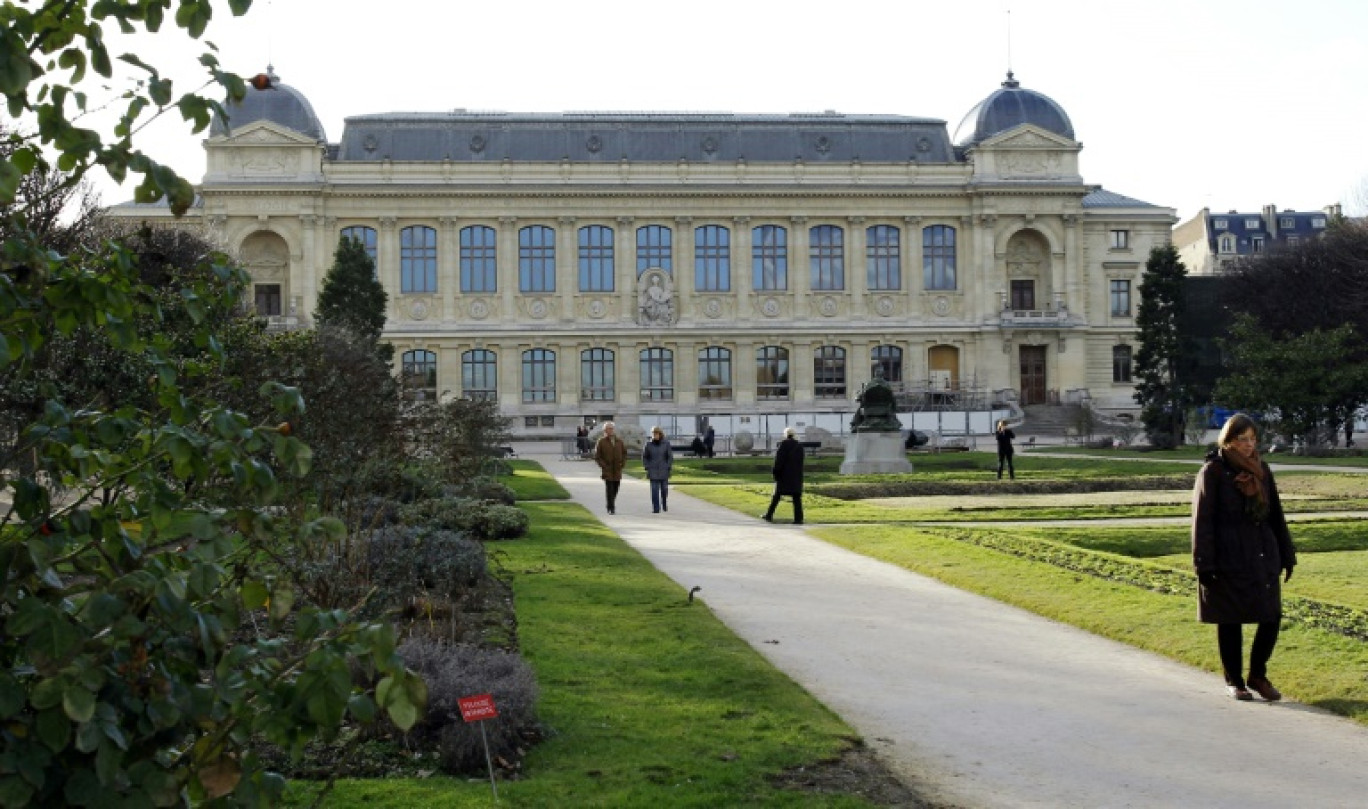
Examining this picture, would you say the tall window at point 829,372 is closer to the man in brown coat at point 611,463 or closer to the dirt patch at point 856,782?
the man in brown coat at point 611,463

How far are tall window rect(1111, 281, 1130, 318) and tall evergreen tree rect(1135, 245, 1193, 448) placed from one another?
23673 mm

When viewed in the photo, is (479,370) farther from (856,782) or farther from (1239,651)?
(856,782)

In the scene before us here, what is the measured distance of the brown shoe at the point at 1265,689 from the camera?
9.70 m

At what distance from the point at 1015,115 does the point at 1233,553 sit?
75797 millimetres

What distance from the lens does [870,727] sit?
8.92m

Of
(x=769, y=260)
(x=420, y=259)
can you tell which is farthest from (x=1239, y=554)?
(x=420, y=259)

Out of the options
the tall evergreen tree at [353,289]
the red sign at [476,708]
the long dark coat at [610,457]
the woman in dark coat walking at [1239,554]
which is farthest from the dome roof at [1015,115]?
the red sign at [476,708]

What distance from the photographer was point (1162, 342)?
59656mm

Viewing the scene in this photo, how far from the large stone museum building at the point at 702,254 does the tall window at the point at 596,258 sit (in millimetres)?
125

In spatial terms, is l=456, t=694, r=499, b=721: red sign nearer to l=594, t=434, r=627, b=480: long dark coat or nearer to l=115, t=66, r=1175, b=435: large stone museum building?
l=594, t=434, r=627, b=480: long dark coat

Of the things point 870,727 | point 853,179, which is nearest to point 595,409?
point 853,179

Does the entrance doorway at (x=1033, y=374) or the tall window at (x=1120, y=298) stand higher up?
the tall window at (x=1120, y=298)

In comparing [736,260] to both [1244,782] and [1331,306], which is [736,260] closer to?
[1331,306]

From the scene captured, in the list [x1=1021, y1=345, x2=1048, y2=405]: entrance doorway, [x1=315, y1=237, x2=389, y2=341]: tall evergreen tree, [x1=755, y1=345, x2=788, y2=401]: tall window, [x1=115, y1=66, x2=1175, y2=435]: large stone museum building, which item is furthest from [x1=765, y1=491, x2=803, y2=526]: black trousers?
[x1=1021, y1=345, x2=1048, y2=405]: entrance doorway
